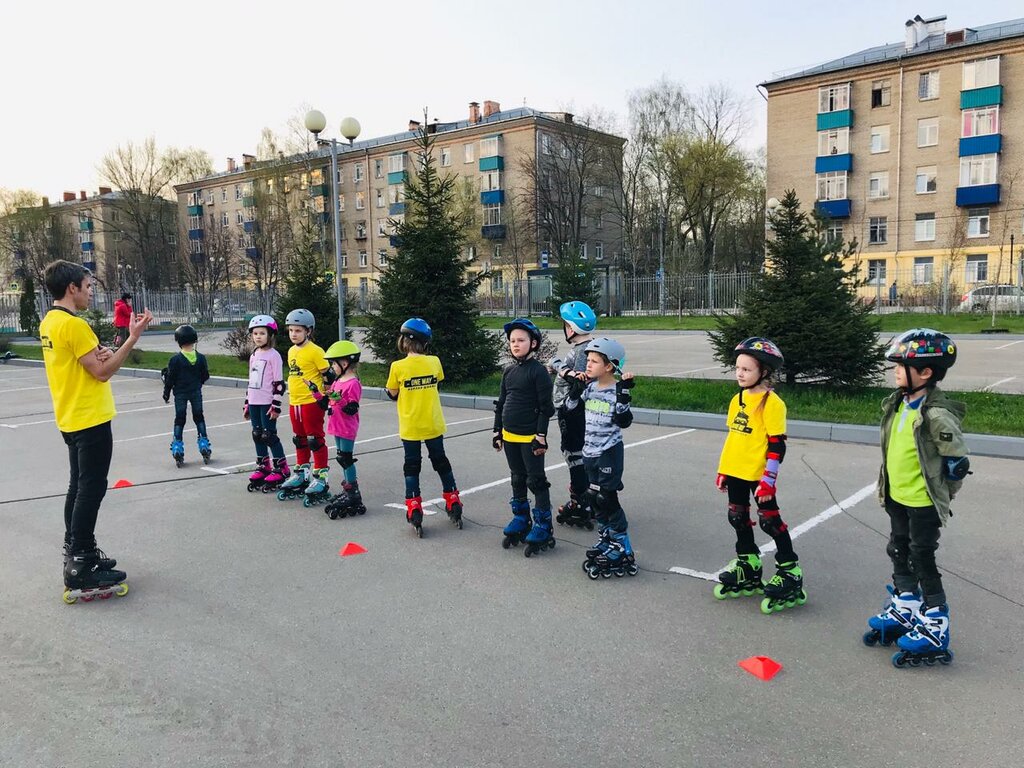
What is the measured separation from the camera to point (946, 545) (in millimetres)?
5129

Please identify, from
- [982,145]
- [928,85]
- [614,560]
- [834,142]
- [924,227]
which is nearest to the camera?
[614,560]

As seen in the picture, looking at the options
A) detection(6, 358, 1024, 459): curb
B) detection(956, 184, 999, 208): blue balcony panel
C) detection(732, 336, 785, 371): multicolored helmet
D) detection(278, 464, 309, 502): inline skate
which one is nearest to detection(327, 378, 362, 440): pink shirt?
detection(278, 464, 309, 502): inline skate

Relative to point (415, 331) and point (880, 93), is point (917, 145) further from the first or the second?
point (415, 331)

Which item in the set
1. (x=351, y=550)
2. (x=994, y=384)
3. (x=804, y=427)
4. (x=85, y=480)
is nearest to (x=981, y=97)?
(x=994, y=384)

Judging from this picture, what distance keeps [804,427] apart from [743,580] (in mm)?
5340

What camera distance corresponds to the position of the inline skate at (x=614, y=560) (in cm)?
472

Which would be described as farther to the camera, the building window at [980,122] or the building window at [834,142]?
the building window at [834,142]

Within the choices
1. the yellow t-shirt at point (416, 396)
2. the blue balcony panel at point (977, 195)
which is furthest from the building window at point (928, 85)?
the yellow t-shirt at point (416, 396)

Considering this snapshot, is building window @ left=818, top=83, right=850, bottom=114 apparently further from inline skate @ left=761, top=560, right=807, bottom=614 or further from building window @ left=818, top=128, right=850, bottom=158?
inline skate @ left=761, top=560, right=807, bottom=614

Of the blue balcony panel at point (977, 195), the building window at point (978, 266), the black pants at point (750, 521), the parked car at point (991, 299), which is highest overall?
the blue balcony panel at point (977, 195)

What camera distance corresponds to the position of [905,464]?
359 centimetres

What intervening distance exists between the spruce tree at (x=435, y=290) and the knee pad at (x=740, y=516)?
9.61 metres

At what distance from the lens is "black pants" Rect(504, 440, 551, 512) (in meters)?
5.22

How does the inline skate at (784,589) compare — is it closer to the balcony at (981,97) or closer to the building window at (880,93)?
the balcony at (981,97)
